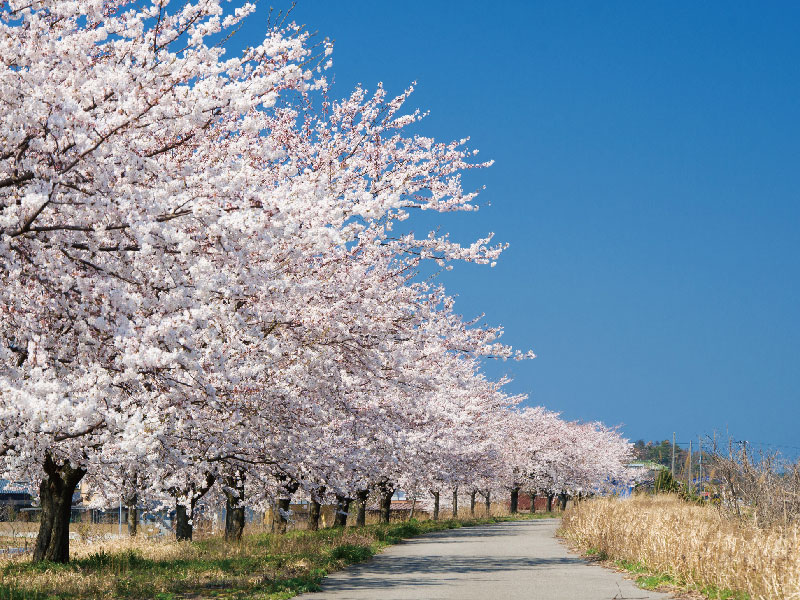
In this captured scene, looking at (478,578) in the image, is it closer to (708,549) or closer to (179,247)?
(708,549)

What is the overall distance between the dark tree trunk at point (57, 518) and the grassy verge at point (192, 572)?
1.21 ft

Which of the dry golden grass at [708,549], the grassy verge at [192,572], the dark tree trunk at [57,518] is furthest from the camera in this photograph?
the dark tree trunk at [57,518]

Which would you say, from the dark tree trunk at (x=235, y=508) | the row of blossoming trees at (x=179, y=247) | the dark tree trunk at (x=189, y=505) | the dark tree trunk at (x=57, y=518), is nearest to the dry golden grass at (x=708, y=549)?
the row of blossoming trees at (x=179, y=247)

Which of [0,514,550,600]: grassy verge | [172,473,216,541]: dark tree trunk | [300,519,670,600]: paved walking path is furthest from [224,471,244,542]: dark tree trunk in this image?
[300,519,670,600]: paved walking path

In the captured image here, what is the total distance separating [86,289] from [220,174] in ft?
6.45

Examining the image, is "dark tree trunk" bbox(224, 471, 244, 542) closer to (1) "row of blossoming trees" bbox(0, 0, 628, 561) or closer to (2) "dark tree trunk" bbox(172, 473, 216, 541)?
(2) "dark tree trunk" bbox(172, 473, 216, 541)

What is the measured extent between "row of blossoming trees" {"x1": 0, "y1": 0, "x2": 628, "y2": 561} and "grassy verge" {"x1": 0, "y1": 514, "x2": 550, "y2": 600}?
1943 millimetres

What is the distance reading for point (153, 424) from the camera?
27.5 ft

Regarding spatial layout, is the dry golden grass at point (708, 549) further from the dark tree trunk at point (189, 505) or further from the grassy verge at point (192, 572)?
the dark tree trunk at point (189, 505)

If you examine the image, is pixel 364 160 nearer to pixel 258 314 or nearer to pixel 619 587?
pixel 258 314

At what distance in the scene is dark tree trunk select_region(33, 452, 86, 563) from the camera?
1728 cm

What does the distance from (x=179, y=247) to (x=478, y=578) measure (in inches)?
417

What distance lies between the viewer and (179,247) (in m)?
8.00

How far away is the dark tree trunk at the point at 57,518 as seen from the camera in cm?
1728
